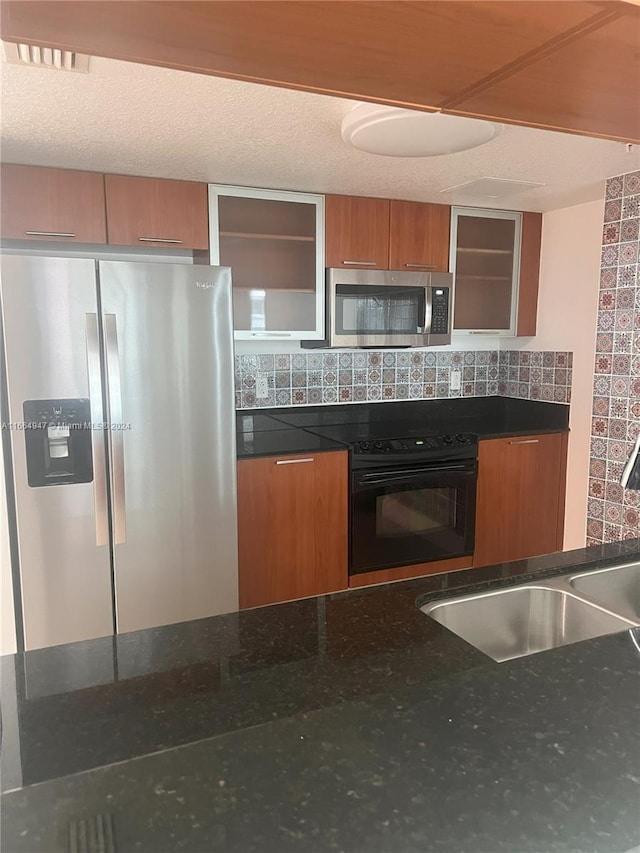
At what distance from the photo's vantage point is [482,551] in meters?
3.27

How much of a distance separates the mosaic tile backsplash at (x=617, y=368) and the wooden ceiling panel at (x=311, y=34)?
2.34 metres

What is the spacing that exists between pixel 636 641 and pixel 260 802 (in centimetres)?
71

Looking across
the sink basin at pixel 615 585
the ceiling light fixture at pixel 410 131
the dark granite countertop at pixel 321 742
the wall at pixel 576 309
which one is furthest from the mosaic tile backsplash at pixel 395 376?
the dark granite countertop at pixel 321 742

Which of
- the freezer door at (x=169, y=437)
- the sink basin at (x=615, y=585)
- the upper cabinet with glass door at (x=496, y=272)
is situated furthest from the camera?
the upper cabinet with glass door at (x=496, y=272)

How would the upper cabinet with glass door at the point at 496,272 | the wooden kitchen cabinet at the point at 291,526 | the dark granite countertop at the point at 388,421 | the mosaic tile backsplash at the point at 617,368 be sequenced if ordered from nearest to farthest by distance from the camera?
1. the wooden kitchen cabinet at the point at 291,526
2. the mosaic tile backsplash at the point at 617,368
3. the dark granite countertop at the point at 388,421
4. the upper cabinet with glass door at the point at 496,272

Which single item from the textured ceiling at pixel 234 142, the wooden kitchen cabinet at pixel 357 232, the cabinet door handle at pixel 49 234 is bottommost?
the cabinet door handle at pixel 49 234

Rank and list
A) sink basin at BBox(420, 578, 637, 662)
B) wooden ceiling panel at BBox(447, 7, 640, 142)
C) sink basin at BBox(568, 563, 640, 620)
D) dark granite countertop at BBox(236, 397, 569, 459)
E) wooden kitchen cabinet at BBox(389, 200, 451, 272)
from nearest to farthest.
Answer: wooden ceiling panel at BBox(447, 7, 640, 142)
sink basin at BBox(420, 578, 637, 662)
sink basin at BBox(568, 563, 640, 620)
dark granite countertop at BBox(236, 397, 569, 459)
wooden kitchen cabinet at BBox(389, 200, 451, 272)

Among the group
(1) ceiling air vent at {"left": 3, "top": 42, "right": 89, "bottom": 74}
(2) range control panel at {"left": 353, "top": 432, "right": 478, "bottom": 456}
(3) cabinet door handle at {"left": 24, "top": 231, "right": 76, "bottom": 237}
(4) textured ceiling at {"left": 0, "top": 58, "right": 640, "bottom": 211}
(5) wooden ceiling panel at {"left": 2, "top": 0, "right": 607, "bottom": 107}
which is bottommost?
(2) range control panel at {"left": 353, "top": 432, "right": 478, "bottom": 456}

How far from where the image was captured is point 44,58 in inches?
58.8

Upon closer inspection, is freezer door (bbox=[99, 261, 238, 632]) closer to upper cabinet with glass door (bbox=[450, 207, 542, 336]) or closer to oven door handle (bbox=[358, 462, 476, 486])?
oven door handle (bbox=[358, 462, 476, 486])

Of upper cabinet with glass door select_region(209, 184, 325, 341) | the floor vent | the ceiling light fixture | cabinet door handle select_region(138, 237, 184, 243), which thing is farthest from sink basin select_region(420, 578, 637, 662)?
cabinet door handle select_region(138, 237, 184, 243)

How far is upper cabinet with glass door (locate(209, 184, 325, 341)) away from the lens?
2.82 m

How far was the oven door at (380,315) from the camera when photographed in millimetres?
3041

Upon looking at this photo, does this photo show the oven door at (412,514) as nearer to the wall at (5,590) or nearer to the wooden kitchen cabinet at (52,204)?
the wall at (5,590)
